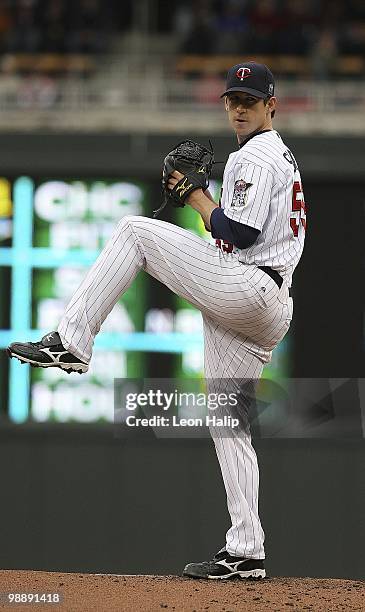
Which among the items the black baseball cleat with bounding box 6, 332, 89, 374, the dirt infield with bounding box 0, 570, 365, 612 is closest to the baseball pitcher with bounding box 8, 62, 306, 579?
the black baseball cleat with bounding box 6, 332, 89, 374

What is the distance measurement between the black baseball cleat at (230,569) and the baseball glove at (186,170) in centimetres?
119

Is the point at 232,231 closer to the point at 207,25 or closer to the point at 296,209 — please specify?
the point at 296,209

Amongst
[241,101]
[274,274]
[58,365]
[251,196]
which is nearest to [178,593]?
[58,365]

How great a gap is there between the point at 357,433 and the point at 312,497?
0.38 metres

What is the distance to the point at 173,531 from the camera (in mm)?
5828

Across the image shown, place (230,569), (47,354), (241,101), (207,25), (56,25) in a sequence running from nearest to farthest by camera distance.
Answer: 1. (47,354)
2. (241,101)
3. (230,569)
4. (207,25)
5. (56,25)

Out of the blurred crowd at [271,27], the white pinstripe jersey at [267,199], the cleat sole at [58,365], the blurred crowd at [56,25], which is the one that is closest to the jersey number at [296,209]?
the white pinstripe jersey at [267,199]

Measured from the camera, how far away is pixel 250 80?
154 inches

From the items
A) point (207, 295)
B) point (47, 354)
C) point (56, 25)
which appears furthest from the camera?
point (56, 25)

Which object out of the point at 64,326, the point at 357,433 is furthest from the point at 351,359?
the point at 64,326

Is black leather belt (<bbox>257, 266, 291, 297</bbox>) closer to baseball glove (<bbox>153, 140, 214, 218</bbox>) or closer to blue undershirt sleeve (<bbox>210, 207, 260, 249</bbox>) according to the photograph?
blue undershirt sleeve (<bbox>210, 207, 260, 249</bbox>)

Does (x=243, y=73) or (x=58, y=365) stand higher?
(x=243, y=73)

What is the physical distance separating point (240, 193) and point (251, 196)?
42 millimetres

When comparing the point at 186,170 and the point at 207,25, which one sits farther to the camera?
the point at 207,25
